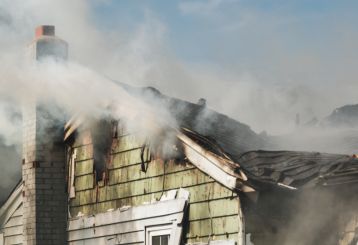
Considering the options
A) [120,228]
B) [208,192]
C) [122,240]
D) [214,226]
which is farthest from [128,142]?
[214,226]

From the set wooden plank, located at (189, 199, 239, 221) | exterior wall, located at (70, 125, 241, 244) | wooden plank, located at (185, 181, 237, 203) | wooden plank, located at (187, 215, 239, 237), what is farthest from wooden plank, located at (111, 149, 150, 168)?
wooden plank, located at (187, 215, 239, 237)

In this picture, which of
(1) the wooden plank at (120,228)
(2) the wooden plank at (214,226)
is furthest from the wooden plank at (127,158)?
(2) the wooden plank at (214,226)

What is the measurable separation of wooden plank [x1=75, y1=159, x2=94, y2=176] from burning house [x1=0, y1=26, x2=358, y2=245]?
28 millimetres

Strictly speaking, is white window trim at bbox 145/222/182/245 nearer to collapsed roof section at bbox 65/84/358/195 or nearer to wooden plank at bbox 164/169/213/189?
wooden plank at bbox 164/169/213/189

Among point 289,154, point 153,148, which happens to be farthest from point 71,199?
point 289,154

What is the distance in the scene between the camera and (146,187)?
13.6 m

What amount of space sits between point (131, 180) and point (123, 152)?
0.61 metres

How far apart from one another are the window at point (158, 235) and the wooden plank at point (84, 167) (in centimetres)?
235

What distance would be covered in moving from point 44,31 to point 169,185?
4.83 m

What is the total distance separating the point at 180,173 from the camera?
1284cm

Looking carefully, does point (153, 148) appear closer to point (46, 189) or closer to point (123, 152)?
point (123, 152)

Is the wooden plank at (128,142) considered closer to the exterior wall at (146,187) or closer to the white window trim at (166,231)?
the exterior wall at (146,187)

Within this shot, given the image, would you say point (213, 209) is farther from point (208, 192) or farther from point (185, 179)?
point (185, 179)

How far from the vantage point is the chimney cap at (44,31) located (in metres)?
15.8
